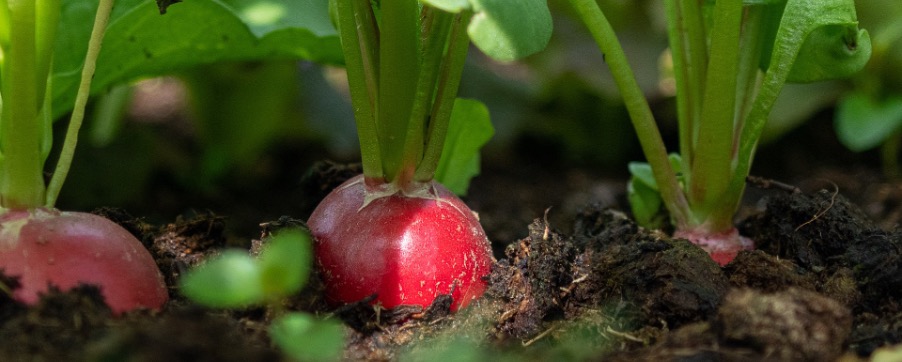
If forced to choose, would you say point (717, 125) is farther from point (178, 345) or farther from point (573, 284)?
point (178, 345)

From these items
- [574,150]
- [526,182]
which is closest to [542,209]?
[526,182]

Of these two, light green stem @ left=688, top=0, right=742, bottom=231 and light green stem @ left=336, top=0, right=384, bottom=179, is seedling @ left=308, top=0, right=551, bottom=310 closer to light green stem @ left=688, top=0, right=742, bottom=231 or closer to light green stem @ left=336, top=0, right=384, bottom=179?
light green stem @ left=336, top=0, right=384, bottom=179

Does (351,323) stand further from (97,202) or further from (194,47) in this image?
(97,202)

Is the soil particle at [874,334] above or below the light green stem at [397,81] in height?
below

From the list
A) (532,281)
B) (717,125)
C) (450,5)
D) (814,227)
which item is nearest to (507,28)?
(450,5)

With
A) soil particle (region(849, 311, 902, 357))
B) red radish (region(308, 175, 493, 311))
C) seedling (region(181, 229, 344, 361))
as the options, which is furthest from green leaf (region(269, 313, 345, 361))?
soil particle (region(849, 311, 902, 357))

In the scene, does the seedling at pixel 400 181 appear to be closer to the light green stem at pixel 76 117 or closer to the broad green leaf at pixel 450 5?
the broad green leaf at pixel 450 5

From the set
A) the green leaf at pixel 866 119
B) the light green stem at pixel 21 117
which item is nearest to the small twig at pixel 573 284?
the light green stem at pixel 21 117
